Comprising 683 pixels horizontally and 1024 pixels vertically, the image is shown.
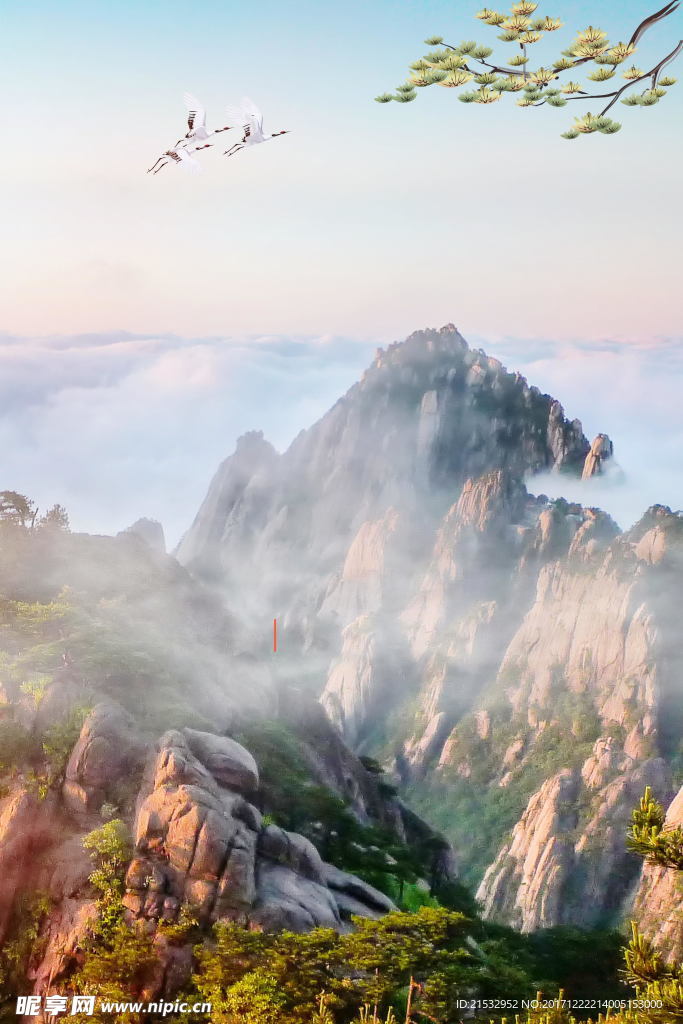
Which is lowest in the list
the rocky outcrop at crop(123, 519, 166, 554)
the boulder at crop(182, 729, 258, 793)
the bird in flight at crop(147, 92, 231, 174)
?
the boulder at crop(182, 729, 258, 793)

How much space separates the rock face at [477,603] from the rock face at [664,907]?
11.0 feet

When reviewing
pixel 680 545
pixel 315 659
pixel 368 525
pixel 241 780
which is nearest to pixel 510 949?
pixel 241 780

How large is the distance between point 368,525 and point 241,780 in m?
45.2

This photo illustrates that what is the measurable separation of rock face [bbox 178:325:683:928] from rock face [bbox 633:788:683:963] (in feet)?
11.0

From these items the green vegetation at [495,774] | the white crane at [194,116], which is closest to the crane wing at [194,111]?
the white crane at [194,116]

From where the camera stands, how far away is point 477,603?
180 ft

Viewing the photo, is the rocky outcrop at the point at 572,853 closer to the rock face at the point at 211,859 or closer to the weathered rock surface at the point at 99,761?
the rock face at the point at 211,859

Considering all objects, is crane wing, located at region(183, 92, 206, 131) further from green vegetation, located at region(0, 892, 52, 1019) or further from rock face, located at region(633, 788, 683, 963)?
rock face, located at region(633, 788, 683, 963)

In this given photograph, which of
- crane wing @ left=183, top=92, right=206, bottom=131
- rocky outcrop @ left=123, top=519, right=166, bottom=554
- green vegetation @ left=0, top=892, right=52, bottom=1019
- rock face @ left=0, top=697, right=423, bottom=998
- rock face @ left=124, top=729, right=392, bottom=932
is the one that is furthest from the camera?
rocky outcrop @ left=123, top=519, right=166, bottom=554

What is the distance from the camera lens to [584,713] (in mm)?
43375

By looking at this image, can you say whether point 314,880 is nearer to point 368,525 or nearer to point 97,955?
point 97,955

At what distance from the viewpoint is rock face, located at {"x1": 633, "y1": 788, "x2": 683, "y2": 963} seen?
25.9m

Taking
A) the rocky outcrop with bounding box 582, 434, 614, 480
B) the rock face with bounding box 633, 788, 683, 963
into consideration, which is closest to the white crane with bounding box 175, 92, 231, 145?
the rock face with bounding box 633, 788, 683, 963

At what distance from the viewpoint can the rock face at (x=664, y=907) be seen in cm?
2586
